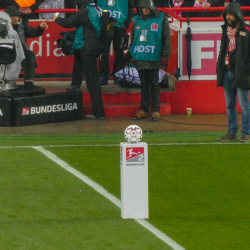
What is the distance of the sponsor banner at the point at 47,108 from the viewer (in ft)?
40.1

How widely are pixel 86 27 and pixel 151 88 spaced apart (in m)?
1.71

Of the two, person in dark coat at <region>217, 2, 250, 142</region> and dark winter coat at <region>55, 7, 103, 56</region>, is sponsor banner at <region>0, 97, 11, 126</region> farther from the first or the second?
person in dark coat at <region>217, 2, 250, 142</region>

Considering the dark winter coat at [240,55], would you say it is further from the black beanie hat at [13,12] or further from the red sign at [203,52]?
the black beanie hat at [13,12]

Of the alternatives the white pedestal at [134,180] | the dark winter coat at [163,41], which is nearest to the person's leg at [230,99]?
the dark winter coat at [163,41]

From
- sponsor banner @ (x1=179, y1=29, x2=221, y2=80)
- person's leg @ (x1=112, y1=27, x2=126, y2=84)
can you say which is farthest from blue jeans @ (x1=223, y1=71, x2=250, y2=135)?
person's leg @ (x1=112, y1=27, x2=126, y2=84)

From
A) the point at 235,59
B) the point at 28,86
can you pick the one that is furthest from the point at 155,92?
the point at 235,59

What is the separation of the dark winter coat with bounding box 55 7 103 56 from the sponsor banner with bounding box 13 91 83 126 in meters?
0.96

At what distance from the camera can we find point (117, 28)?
13641 mm

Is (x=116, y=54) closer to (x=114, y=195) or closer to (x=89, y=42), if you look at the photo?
(x=89, y=42)

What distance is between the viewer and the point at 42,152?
984cm

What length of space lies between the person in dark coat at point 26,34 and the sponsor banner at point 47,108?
1.44 feet

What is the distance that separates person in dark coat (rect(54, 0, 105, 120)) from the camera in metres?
12.3

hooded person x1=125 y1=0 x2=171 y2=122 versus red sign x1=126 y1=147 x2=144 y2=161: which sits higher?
hooded person x1=125 y1=0 x2=171 y2=122

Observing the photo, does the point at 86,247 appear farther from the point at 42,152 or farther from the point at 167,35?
the point at 167,35
